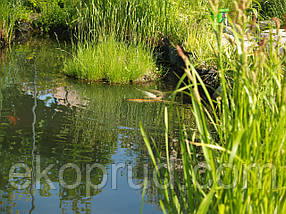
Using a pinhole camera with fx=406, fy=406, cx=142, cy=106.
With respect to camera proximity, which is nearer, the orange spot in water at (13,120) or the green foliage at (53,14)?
the orange spot in water at (13,120)

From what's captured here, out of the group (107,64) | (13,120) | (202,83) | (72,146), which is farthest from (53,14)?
(202,83)

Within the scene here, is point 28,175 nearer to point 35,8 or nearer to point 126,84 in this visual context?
point 126,84

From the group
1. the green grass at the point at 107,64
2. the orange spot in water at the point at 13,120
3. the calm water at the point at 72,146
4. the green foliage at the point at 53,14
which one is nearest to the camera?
the calm water at the point at 72,146

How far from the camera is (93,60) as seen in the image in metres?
6.06

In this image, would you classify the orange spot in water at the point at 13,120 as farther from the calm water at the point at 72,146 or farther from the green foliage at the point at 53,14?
the green foliage at the point at 53,14

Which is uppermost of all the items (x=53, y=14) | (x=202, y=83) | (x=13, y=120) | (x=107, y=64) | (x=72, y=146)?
(x=53, y=14)

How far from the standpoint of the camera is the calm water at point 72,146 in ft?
8.02

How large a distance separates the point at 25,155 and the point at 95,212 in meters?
0.92

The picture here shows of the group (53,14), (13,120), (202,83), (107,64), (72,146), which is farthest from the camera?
(53,14)

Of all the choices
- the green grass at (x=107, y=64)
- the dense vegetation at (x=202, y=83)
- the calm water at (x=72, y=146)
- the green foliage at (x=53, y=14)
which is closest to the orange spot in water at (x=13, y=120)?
the calm water at (x=72, y=146)

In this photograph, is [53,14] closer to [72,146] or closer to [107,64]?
[107,64]

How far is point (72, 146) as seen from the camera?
129 inches

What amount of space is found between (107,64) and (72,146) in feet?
9.66

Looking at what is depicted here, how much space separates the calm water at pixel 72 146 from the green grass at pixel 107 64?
35 centimetres
